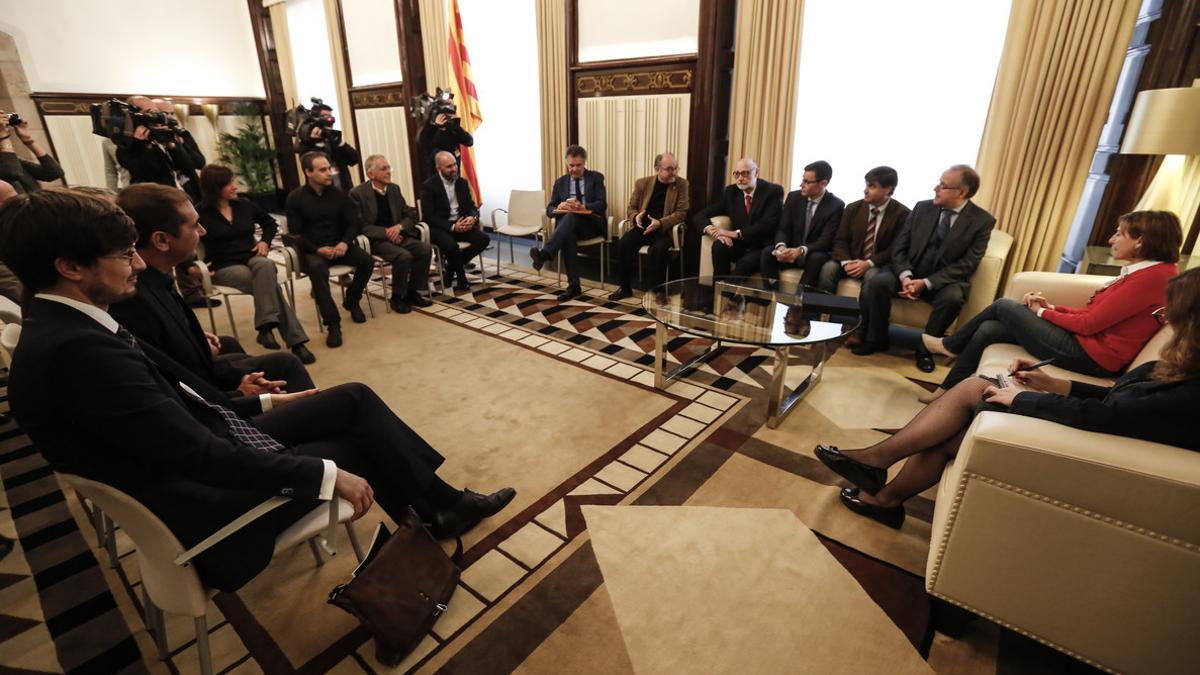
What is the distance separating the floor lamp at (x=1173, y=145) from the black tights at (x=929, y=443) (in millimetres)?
1717

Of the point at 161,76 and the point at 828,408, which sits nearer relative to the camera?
the point at 828,408

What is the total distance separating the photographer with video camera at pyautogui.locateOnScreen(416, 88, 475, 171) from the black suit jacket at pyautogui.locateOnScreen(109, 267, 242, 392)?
341 centimetres

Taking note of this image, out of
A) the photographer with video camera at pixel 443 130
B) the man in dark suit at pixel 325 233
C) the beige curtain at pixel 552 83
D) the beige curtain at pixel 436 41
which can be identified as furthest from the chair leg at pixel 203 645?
the beige curtain at pixel 436 41

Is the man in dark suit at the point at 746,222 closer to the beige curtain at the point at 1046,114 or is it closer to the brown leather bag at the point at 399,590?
the beige curtain at the point at 1046,114

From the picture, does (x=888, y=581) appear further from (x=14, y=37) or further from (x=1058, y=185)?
(x=14, y=37)

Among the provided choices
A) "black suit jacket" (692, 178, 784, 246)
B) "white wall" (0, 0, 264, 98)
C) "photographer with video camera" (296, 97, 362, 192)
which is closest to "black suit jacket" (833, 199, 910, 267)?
"black suit jacket" (692, 178, 784, 246)

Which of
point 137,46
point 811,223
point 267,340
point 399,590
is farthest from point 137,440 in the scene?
point 137,46

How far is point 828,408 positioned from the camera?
8.96ft

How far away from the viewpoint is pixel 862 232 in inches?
139

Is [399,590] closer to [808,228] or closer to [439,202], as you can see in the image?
[808,228]

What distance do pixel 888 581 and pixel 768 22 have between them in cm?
366

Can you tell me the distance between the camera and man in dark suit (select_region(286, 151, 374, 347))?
3.63 metres

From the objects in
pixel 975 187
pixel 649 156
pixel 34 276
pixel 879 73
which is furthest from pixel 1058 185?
pixel 34 276

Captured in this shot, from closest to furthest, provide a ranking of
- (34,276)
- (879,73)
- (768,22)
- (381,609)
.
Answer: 1. (34,276)
2. (381,609)
3. (879,73)
4. (768,22)
